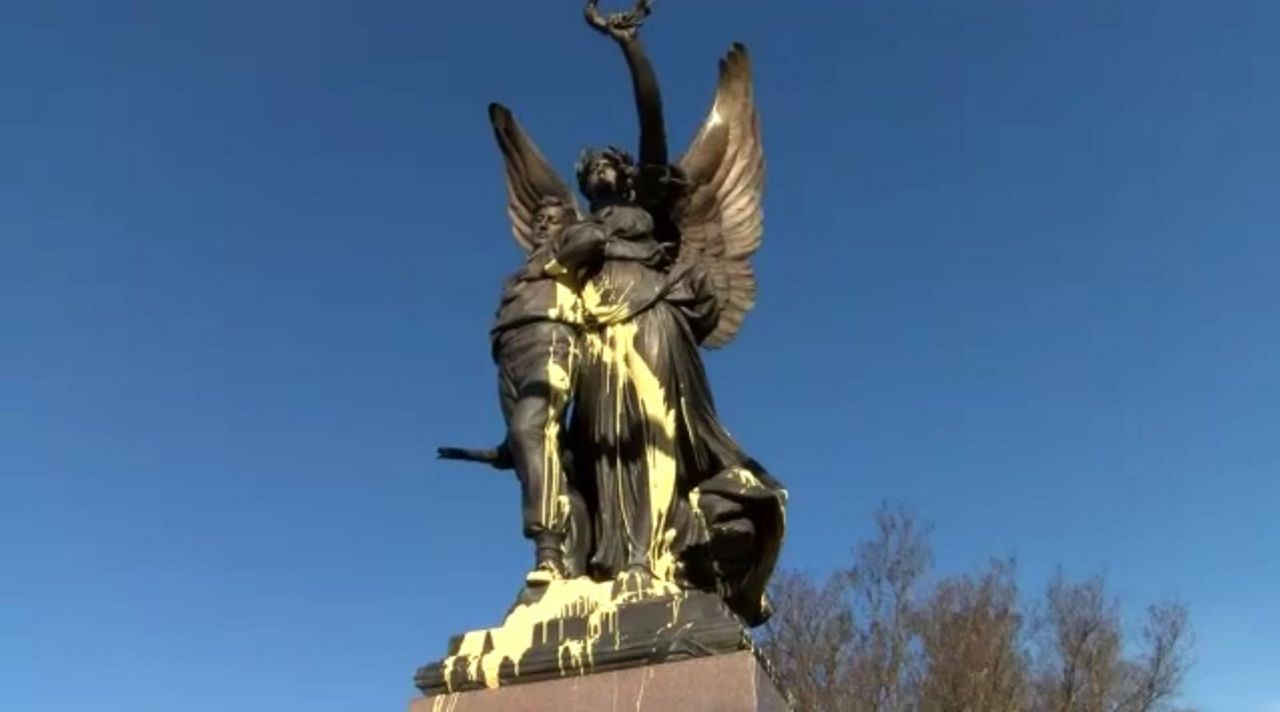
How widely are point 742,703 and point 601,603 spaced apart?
2.47 ft

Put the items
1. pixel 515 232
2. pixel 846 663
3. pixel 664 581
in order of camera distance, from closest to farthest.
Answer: pixel 664 581, pixel 515 232, pixel 846 663

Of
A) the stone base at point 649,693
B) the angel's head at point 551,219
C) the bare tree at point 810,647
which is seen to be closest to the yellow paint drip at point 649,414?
the angel's head at point 551,219

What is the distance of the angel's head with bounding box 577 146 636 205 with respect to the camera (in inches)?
→ 237

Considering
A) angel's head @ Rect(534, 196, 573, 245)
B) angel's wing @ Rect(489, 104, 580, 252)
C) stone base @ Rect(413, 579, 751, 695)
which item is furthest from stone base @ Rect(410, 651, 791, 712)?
angel's wing @ Rect(489, 104, 580, 252)

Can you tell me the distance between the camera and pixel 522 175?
21.4ft

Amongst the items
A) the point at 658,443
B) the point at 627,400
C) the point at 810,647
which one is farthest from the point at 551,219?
the point at 810,647

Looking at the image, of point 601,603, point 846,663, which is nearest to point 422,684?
point 601,603

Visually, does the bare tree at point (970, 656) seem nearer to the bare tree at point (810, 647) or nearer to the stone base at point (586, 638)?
the bare tree at point (810, 647)

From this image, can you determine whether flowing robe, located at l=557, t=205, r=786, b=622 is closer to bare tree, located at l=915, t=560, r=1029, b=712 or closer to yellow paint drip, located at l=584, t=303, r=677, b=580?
yellow paint drip, located at l=584, t=303, r=677, b=580

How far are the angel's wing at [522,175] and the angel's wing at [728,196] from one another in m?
0.62

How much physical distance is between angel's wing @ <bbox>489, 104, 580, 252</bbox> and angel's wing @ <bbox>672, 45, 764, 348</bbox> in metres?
0.62

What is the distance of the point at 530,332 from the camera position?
5.45m

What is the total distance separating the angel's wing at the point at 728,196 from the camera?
6.30 metres

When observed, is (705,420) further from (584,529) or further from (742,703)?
(742,703)
